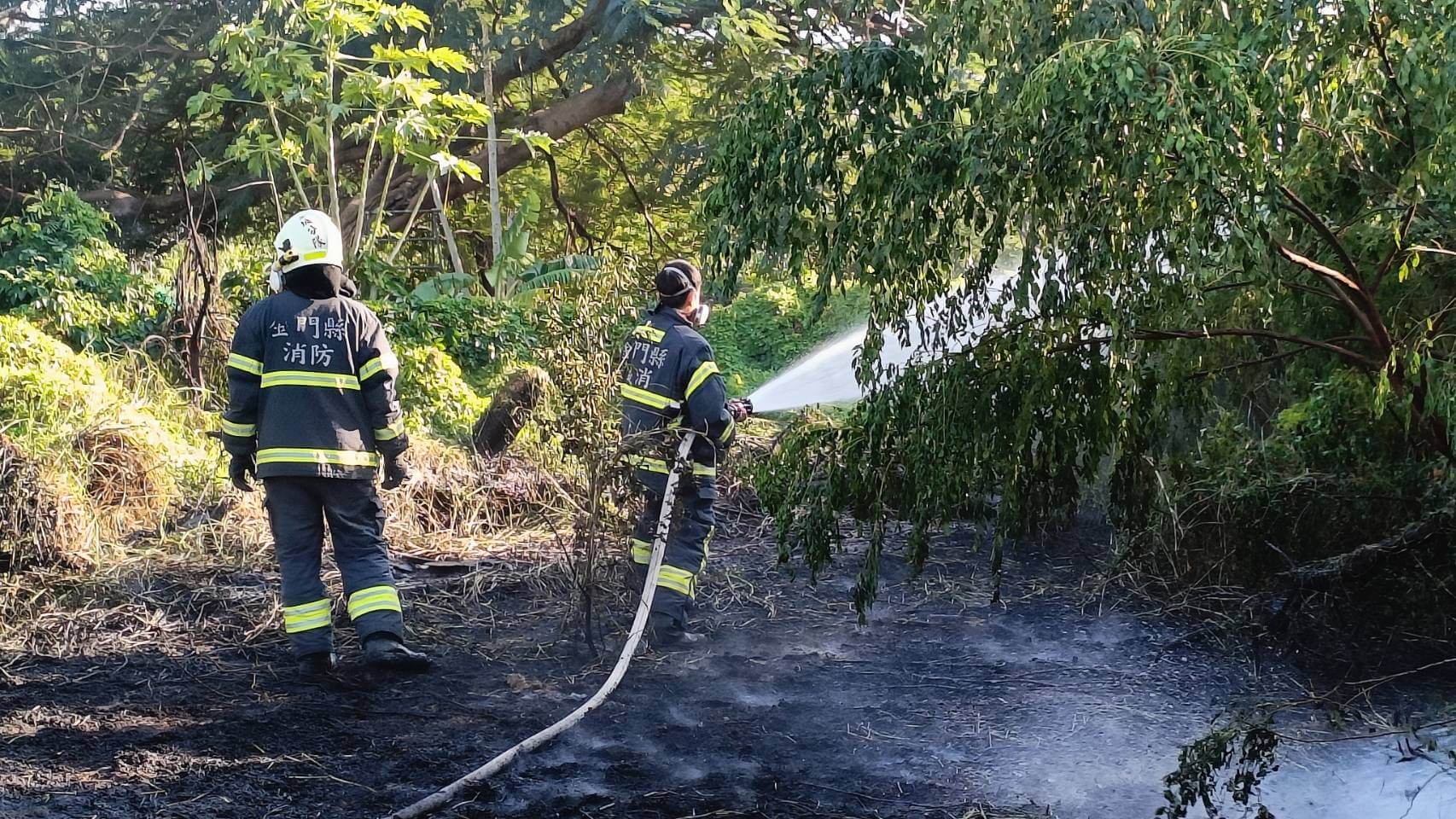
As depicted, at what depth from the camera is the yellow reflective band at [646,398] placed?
5242 mm

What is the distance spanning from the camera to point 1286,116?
2.92 m

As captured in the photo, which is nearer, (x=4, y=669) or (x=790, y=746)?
(x=790, y=746)

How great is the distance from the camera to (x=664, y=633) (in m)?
5.36

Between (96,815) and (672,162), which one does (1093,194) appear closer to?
(96,815)

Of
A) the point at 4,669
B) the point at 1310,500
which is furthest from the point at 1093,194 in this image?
the point at 4,669

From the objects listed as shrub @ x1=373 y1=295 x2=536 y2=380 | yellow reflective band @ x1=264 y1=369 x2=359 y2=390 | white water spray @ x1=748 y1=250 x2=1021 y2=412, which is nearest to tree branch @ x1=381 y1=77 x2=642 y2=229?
shrub @ x1=373 y1=295 x2=536 y2=380

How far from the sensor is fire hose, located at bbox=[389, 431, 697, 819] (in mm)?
3535

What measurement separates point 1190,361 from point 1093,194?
1393 mm

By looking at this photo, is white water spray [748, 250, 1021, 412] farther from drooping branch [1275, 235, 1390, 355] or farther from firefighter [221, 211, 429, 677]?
firefighter [221, 211, 429, 677]

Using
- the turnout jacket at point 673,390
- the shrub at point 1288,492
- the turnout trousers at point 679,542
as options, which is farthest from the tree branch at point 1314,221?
the turnout trousers at point 679,542

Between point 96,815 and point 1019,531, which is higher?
point 1019,531

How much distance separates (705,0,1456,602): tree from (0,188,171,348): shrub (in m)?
7.12

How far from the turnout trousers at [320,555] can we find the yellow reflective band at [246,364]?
422 millimetres

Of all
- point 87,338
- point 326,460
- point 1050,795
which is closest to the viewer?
point 1050,795
